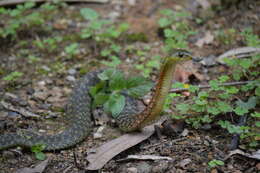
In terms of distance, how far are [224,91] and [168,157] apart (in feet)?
5.96

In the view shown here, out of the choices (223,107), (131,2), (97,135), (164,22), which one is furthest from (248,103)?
(131,2)

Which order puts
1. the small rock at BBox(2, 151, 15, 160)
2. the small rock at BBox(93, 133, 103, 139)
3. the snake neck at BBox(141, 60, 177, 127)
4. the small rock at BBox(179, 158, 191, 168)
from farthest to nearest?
1. the small rock at BBox(93, 133, 103, 139)
2. the small rock at BBox(2, 151, 15, 160)
3. the snake neck at BBox(141, 60, 177, 127)
4. the small rock at BBox(179, 158, 191, 168)

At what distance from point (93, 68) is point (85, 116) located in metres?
1.82

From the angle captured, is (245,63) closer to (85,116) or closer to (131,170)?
(131,170)

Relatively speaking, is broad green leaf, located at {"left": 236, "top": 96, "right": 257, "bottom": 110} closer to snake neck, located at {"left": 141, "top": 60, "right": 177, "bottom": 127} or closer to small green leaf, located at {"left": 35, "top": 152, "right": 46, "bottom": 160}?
snake neck, located at {"left": 141, "top": 60, "right": 177, "bottom": 127}

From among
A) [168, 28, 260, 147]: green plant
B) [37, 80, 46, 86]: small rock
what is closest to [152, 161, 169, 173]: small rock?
[168, 28, 260, 147]: green plant

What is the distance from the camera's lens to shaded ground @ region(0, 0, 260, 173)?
5020mm

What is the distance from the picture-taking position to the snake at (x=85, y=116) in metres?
4.95

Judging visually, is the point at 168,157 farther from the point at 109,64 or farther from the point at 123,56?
the point at 123,56

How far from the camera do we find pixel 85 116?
6.37m

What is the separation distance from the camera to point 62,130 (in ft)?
20.2

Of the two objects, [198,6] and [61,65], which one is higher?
[198,6]

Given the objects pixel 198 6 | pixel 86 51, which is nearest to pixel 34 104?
pixel 86 51

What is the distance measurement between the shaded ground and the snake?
151 millimetres
